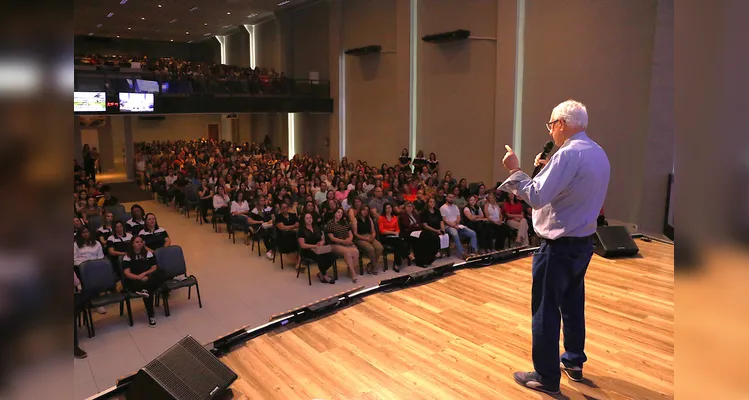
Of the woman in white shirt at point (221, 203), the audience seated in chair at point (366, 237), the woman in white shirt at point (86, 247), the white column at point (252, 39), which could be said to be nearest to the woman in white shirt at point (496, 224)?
the audience seated in chair at point (366, 237)

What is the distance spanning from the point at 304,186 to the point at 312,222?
12.2ft

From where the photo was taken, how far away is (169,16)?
24062 mm

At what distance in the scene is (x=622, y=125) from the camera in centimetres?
1159

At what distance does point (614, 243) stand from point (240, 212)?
7194mm

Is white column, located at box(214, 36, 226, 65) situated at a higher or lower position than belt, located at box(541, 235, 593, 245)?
higher

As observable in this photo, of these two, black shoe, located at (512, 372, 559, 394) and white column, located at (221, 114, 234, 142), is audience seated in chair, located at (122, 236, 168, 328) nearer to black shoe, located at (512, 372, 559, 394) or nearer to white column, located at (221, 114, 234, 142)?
black shoe, located at (512, 372, 559, 394)

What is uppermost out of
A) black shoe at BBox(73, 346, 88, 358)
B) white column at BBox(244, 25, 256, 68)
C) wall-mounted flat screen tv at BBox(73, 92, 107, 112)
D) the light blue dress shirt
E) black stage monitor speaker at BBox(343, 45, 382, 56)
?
white column at BBox(244, 25, 256, 68)

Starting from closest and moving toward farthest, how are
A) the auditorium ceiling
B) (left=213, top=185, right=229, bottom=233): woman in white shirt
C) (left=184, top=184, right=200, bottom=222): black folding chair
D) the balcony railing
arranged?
(left=213, top=185, right=229, bottom=233): woman in white shirt
(left=184, top=184, right=200, bottom=222): black folding chair
the balcony railing
the auditorium ceiling

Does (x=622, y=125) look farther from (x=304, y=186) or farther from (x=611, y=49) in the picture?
(x=304, y=186)

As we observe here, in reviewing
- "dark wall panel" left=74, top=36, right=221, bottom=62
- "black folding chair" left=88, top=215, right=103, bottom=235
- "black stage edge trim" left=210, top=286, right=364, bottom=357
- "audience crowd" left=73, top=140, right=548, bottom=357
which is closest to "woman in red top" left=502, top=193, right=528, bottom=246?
"audience crowd" left=73, top=140, right=548, bottom=357

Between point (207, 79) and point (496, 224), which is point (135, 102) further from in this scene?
point (496, 224)

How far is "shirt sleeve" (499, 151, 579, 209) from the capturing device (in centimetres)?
295

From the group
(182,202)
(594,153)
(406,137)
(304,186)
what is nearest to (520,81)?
(406,137)

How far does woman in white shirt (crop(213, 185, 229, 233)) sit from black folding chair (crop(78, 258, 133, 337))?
4.91 meters
